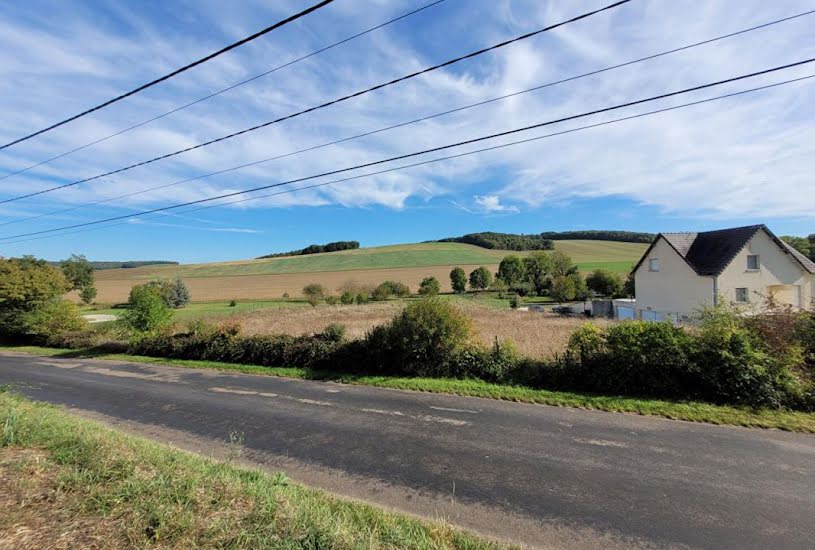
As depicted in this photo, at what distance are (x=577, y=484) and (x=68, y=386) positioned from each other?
15.3m

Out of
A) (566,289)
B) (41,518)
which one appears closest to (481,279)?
(566,289)

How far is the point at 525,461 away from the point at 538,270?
66571 millimetres

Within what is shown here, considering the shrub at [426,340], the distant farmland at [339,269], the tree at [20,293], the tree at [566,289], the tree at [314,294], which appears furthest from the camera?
the distant farmland at [339,269]

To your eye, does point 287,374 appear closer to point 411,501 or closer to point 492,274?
point 411,501

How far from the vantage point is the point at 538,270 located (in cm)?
6881

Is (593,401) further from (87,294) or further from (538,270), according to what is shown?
(87,294)

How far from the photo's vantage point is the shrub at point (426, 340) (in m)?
12.0

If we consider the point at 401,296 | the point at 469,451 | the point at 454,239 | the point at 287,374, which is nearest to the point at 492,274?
the point at 401,296

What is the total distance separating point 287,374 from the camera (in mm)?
13266

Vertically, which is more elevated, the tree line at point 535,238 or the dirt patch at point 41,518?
the tree line at point 535,238

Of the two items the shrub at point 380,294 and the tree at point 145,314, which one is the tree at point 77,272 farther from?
the tree at point 145,314

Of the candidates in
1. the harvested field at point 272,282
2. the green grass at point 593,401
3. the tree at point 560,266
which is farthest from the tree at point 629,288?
the green grass at point 593,401

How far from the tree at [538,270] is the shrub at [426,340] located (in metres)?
58.7

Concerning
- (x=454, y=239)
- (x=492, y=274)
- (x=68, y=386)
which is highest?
(x=454, y=239)
